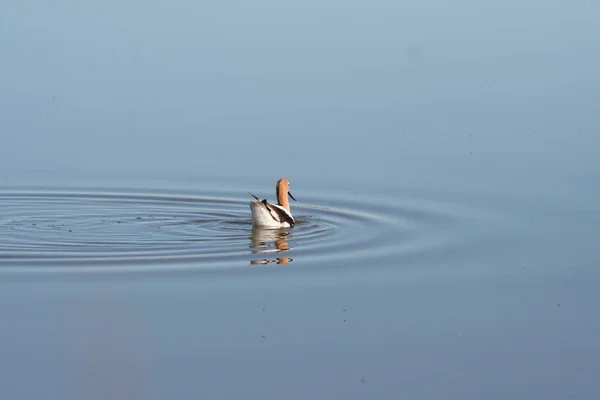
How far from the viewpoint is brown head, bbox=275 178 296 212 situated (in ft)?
60.9

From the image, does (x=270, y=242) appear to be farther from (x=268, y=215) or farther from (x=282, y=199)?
(x=282, y=199)

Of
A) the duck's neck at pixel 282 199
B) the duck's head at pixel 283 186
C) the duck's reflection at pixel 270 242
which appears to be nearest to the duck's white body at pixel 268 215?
the duck's reflection at pixel 270 242

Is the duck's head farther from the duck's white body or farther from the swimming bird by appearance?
the duck's white body

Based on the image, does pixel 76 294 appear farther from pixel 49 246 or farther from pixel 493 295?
pixel 493 295

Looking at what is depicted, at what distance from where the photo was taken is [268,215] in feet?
57.5

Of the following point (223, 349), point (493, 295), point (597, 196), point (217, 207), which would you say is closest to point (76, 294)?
point (223, 349)

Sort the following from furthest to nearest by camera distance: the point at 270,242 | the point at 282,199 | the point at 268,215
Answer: the point at 282,199 → the point at 268,215 → the point at 270,242

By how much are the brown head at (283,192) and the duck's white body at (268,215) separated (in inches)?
26.7

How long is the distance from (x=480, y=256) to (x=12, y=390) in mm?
7251

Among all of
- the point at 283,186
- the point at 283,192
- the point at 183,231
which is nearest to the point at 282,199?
the point at 283,192

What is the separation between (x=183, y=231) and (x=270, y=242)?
1.39 meters

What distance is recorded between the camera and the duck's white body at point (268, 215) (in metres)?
17.5

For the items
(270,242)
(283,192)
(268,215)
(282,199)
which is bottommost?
(270,242)

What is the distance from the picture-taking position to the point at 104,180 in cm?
2048
